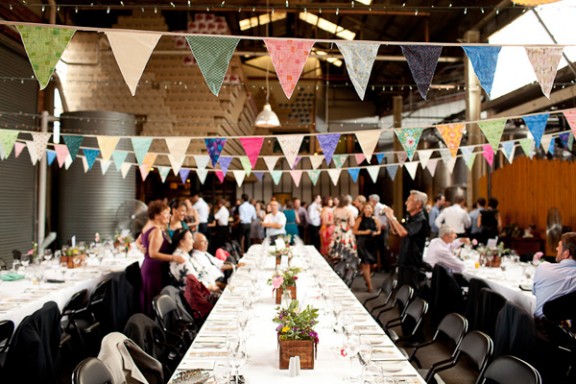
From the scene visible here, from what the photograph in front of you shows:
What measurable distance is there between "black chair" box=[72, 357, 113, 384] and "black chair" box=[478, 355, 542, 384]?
185 cm

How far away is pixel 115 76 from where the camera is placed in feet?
41.9

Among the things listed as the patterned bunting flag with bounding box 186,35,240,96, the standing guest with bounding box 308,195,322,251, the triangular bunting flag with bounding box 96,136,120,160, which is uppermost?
the patterned bunting flag with bounding box 186,35,240,96

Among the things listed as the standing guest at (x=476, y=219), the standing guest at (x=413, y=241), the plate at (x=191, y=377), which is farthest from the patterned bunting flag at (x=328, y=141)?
the standing guest at (x=476, y=219)

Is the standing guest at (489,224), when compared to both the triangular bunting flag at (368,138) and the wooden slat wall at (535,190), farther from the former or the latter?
the triangular bunting flag at (368,138)

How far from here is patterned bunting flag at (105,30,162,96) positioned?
2.75m

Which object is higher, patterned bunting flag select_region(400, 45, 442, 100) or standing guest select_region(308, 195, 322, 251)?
patterned bunting flag select_region(400, 45, 442, 100)

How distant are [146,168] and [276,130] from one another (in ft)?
38.8

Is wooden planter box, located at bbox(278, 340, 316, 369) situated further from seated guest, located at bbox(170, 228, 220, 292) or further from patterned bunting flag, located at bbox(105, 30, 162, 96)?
seated guest, located at bbox(170, 228, 220, 292)

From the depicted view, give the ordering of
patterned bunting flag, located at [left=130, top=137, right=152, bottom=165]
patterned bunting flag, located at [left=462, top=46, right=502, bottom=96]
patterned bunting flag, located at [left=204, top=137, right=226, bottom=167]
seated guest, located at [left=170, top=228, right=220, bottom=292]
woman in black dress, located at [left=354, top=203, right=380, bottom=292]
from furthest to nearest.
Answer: woman in black dress, located at [left=354, top=203, right=380, bottom=292], patterned bunting flag, located at [left=204, top=137, right=226, bottom=167], patterned bunting flag, located at [left=130, top=137, right=152, bottom=165], seated guest, located at [left=170, top=228, right=220, bottom=292], patterned bunting flag, located at [left=462, top=46, right=502, bottom=96]

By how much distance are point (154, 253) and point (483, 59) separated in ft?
12.5

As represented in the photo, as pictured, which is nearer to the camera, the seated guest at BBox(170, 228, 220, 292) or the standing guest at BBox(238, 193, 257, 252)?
the seated guest at BBox(170, 228, 220, 292)

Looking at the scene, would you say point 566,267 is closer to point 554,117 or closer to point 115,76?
point 554,117

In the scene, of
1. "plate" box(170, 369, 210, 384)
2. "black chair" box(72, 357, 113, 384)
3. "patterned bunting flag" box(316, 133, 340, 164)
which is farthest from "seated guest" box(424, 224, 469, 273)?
"black chair" box(72, 357, 113, 384)

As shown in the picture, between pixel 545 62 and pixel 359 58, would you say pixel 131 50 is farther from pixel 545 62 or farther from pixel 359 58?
pixel 545 62
